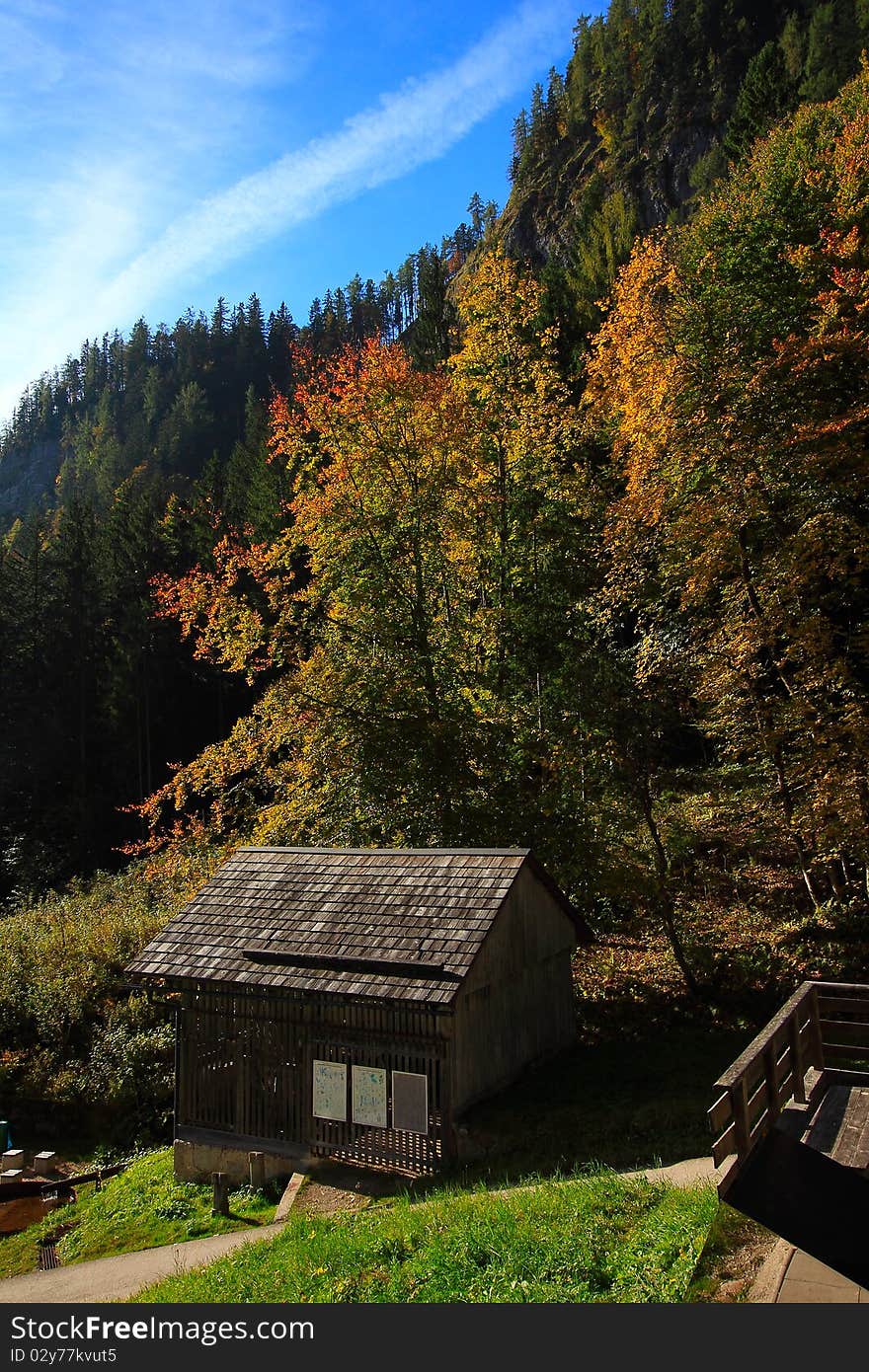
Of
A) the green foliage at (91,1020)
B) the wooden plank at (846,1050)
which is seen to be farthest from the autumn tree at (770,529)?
the green foliage at (91,1020)

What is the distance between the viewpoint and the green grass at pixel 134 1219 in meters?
11.2

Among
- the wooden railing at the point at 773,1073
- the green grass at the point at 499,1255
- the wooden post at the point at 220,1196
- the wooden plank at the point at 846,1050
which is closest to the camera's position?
the green grass at the point at 499,1255

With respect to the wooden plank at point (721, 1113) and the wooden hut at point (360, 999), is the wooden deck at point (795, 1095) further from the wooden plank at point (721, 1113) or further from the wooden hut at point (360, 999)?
the wooden hut at point (360, 999)

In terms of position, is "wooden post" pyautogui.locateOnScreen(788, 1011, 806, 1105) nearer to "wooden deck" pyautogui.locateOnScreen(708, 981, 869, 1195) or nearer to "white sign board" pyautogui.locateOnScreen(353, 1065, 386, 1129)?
"wooden deck" pyautogui.locateOnScreen(708, 981, 869, 1195)

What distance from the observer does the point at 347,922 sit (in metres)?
12.7

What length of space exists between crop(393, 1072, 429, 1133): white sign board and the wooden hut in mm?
20

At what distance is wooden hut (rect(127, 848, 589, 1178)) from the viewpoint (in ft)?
36.8

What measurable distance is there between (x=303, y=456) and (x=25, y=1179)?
49.5 feet

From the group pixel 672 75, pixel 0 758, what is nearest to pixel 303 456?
pixel 0 758

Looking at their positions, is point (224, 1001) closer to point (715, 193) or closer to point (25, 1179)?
point (25, 1179)

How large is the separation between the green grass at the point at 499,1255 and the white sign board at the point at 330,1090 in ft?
10.8

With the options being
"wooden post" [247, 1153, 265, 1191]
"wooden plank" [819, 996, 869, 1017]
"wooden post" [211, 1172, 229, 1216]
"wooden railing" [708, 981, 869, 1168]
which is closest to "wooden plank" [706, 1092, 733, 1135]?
"wooden railing" [708, 981, 869, 1168]

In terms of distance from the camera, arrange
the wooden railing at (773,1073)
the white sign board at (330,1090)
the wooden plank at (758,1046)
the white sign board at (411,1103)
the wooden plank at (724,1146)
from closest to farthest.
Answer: the wooden plank at (724,1146), the wooden railing at (773,1073), the wooden plank at (758,1046), the white sign board at (411,1103), the white sign board at (330,1090)

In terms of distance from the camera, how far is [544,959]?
13656 mm
